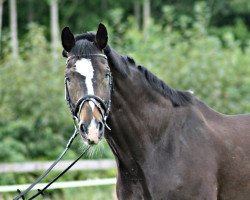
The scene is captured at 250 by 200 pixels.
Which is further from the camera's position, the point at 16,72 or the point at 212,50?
the point at 212,50

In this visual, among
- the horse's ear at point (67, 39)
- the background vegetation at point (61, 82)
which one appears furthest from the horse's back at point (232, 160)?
the background vegetation at point (61, 82)

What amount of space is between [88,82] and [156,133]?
825 mm

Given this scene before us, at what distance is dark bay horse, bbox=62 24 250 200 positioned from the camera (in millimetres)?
5117

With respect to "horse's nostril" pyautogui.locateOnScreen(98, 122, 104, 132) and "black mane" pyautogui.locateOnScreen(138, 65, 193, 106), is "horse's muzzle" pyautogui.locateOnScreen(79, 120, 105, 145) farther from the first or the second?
"black mane" pyautogui.locateOnScreen(138, 65, 193, 106)

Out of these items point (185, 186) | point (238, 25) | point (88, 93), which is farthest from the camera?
point (238, 25)

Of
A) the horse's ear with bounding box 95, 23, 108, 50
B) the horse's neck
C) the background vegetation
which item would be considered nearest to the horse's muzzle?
the horse's neck

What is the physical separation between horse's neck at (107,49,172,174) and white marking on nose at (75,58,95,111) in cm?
37

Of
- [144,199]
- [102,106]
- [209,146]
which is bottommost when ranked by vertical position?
[144,199]

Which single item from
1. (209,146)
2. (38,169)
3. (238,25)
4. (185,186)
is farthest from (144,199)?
(238,25)

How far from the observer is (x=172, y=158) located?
17.5 ft

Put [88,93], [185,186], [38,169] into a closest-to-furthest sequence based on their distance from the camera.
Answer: [88,93], [185,186], [38,169]

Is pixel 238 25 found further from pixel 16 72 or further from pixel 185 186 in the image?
pixel 185 186

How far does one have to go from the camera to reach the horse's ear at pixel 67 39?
510 centimetres

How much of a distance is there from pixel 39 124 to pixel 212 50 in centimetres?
491
